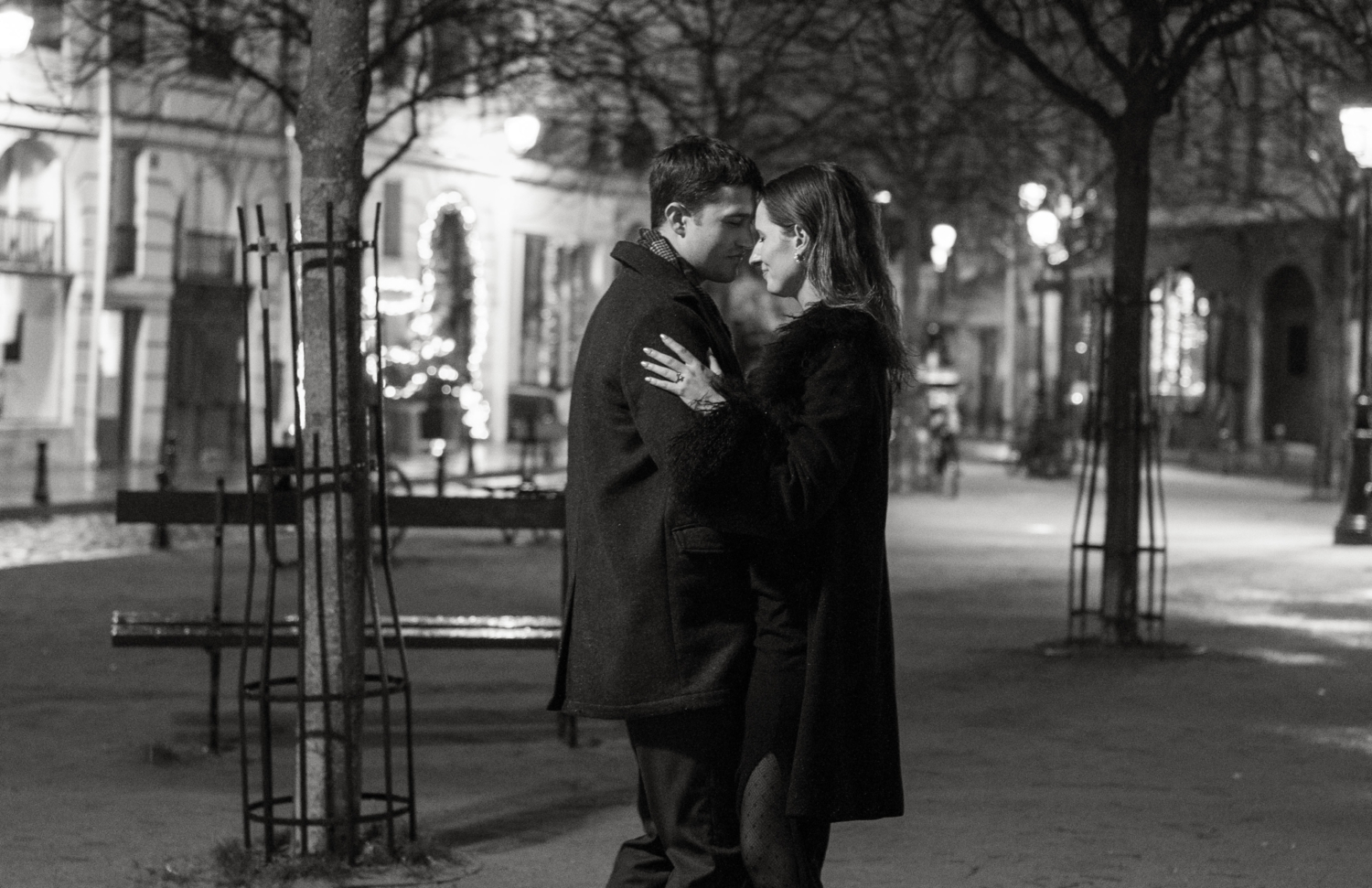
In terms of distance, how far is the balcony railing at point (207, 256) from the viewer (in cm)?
3619

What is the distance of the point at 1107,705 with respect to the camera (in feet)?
36.6

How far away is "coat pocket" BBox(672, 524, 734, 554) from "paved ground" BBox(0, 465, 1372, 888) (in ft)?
9.05

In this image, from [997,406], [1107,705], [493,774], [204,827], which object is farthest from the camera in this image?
[997,406]

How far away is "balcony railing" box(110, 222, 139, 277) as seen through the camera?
35062 millimetres

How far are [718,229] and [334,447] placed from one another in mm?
2644

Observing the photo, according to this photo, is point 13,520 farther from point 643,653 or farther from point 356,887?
point 643,653

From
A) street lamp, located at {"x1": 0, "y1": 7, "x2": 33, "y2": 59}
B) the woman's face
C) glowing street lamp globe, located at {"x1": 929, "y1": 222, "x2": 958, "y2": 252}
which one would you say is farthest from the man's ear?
glowing street lamp globe, located at {"x1": 929, "y1": 222, "x2": 958, "y2": 252}

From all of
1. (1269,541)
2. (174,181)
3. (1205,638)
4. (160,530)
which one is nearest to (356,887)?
(1205,638)

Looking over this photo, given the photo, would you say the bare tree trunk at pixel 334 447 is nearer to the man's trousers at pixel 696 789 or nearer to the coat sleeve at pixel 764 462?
the man's trousers at pixel 696 789

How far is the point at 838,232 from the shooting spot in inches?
179

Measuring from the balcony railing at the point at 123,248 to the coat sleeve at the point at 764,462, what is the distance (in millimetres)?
31943

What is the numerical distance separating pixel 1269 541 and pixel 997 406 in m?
42.8

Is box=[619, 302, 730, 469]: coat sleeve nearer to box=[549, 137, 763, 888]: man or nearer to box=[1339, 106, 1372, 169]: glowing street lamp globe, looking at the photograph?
box=[549, 137, 763, 888]: man

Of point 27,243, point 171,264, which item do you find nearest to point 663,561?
point 27,243
